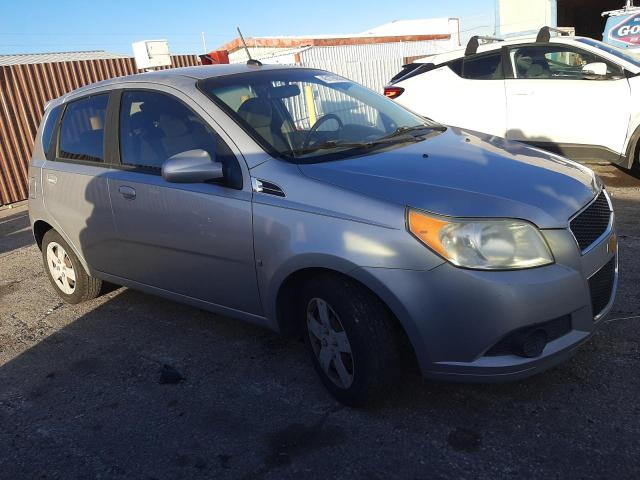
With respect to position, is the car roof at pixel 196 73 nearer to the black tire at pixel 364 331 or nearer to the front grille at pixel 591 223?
the black tire at pixel 364 331

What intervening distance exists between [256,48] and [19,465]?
18.5m

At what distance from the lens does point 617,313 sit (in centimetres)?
356

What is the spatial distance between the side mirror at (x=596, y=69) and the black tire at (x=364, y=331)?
5.19m

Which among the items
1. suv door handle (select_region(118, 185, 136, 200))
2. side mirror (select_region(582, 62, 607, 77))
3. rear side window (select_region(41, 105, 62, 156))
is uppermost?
rear side window (select_region(41, 105, 62, 156))

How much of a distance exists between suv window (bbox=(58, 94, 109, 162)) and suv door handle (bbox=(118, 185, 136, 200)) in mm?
414

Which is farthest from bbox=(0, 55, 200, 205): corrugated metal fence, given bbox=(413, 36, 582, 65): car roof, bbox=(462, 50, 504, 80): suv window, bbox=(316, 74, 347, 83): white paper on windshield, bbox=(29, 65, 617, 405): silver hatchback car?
bbox=(316, 74, 347, 83): white paper on windshield

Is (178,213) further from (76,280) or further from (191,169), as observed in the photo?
(76,280)

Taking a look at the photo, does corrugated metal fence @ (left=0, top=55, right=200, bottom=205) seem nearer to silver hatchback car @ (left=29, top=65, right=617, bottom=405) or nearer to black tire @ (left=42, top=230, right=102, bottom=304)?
black tire @ (left=42, top=230, right=102, bottom=304)

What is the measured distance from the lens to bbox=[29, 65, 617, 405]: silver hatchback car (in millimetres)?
2426

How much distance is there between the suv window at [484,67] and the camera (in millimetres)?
7351

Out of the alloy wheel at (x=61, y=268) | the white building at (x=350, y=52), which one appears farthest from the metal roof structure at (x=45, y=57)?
the alloy wheel at (x=61, y=268)

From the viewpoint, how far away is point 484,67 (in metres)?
7.45

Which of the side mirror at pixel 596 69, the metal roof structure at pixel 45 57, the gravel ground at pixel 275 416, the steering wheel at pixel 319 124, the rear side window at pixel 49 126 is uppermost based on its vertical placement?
the metal roof structure at pixel 45 57

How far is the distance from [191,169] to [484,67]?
550 centimetres
